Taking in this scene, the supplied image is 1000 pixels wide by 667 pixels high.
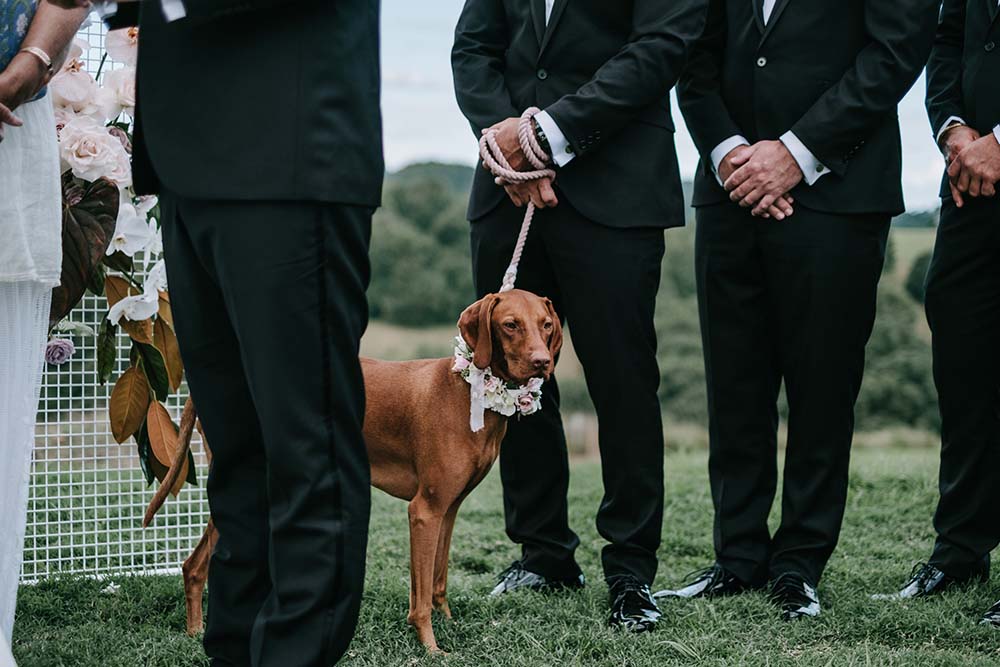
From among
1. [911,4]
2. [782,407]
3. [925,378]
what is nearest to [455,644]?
[911,4]

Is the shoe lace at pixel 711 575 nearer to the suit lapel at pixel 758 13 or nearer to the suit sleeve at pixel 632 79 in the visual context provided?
the suit sleeve at pixel 632 79

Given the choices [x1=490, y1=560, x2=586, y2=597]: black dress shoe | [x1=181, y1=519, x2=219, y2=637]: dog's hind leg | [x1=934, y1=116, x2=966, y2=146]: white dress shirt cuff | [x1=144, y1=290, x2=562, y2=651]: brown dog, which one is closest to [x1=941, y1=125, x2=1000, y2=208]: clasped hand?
[x1=934, y1=116, x2=966, y2=146]: white dress shirt cuff

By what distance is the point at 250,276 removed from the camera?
1.87 meters

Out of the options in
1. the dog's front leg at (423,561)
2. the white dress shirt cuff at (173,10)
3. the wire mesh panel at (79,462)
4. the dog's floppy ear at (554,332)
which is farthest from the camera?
the wire mesh panel at (79,462)

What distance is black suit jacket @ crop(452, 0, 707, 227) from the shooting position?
9.77 feet

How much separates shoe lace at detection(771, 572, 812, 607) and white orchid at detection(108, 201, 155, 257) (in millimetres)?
2115

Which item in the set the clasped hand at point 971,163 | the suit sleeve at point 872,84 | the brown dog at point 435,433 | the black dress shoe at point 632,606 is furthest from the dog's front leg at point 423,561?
the clasped hand at point 971,163

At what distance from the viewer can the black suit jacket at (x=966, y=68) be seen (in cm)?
330

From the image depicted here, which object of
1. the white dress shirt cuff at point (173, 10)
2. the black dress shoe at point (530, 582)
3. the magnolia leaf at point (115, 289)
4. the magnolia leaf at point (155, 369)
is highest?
the white dress shirt cuff at point (173, 10)

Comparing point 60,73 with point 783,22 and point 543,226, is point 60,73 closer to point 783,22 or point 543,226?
point 543,226

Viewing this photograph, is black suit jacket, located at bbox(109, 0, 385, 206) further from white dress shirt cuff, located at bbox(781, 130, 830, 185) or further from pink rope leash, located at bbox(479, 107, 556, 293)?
white dress shirt cuff, located at bbox(781, 130, 830, 185)

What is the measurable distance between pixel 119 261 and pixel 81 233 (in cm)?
32

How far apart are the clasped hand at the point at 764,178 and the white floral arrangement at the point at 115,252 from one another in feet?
5.53

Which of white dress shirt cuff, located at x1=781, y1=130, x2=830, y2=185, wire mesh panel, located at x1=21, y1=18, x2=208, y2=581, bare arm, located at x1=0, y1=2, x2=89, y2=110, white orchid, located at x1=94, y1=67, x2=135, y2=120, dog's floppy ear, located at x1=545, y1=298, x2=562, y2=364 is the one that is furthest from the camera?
wire mesh panel, located at x1=21, y1=18, x2=208, y2=581
